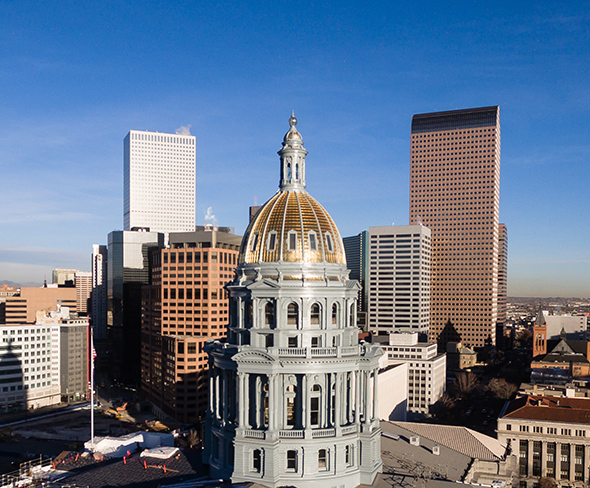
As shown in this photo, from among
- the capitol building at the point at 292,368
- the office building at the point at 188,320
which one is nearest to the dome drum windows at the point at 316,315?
the capitol building at the point at 292,368

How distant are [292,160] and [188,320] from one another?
12878cm

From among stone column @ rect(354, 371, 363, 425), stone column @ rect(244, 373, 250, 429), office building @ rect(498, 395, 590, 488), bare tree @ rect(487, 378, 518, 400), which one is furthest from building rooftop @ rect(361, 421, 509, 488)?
bare tree @ rect(487, 378, 518, 400)

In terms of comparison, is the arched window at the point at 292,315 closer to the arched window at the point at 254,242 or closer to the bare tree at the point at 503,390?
the arched window at the point at 254,242

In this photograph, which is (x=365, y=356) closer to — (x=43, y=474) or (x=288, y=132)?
(x=288, y=132)

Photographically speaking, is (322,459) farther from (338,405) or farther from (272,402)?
(272,402)

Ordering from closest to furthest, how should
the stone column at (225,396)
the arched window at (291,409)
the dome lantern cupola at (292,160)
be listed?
1. the arched window at (291,409)
2. the stone column at (225,396)
3. the dome lantern cupola at (292,160)

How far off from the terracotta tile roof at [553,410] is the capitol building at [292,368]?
220 ft

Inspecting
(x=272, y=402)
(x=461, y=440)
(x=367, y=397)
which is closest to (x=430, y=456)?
(x=461, y=440)

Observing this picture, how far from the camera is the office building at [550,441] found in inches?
4668

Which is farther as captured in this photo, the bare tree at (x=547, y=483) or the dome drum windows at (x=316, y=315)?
the bare tree at (x=547, y=483)

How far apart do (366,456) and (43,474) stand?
125 feet

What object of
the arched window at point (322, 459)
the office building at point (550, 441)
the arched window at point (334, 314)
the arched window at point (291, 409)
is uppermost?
the arched window at point (334, 314)

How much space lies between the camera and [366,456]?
66.4 m

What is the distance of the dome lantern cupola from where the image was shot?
2859 inches
